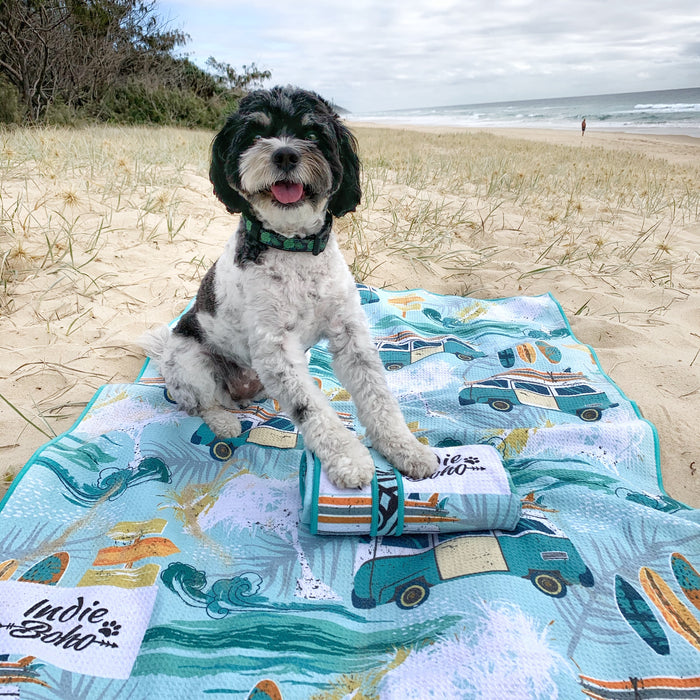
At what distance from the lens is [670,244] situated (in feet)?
18.3

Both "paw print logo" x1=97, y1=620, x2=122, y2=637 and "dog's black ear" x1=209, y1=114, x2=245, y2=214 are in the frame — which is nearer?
Result: "paw print logo" x1=97, y1=620, x2=122, y2=637

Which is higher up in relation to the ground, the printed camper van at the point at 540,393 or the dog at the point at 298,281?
the dog at the point at 298,281

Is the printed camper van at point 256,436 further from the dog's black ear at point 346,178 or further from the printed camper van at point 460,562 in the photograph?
the dog's black ear at point 346,178

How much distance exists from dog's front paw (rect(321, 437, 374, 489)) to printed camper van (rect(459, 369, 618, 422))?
1.00 m

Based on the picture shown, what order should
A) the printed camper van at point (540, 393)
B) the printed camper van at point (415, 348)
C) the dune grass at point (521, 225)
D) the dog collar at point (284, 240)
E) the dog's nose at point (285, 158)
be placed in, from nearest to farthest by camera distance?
the dog's nose at point (285, 158)
the dog collar at point (284, 240)
the printed camper van at point (540, 393)
the printed camper van at point (415, 348)
the dune grass at point (521, 225)

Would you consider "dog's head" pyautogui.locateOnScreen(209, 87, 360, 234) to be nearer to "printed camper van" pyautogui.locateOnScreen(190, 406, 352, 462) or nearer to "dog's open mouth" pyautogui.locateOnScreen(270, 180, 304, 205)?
"dog's open mouth" pyautogui.locateOnScreen(270, 180, 304, 205)

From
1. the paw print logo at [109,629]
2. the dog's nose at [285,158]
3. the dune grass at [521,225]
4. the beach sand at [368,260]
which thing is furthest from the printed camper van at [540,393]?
the paw print logo at [109,629]

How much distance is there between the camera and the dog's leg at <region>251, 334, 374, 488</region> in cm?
207

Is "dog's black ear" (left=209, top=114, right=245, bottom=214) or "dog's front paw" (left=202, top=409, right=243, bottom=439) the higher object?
"dog's black ear" (left=209, top=114, right=245, bottom=214)

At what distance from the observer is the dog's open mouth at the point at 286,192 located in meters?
2.29

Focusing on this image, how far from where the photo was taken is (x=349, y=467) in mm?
2055

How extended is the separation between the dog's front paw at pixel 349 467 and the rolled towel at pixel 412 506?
0.09 ft

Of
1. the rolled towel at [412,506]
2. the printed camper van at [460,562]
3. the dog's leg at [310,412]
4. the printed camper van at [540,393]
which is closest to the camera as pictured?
the printed camper van at [460,562]

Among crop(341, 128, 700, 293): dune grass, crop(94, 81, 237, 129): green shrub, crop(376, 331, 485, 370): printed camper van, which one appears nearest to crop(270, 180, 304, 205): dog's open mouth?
crop(376, 331, 485, 370): printed camper van
